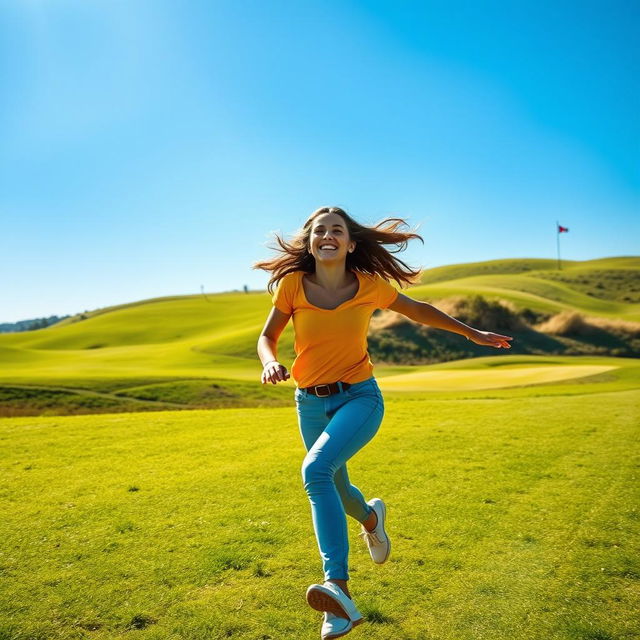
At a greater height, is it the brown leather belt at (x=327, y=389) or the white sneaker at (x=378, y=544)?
the brown leather belt at (x=327, y=389)

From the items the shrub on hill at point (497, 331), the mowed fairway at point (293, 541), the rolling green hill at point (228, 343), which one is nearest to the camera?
the mowed fairway at point (293, 541)

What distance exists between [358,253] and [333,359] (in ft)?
4.91

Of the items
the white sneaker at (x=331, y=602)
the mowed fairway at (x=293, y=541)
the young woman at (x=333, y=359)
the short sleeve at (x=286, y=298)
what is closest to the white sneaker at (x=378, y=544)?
the young woman at (x=333, y=359)

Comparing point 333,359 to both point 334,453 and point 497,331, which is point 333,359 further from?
point 497,331

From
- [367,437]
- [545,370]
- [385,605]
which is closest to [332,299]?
[367,437]

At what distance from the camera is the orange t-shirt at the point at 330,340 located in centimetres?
471

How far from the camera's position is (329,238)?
Result: 504 cm

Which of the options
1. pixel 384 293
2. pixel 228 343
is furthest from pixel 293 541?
pixel 228 343

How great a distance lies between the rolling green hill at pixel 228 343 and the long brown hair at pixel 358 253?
24613mm

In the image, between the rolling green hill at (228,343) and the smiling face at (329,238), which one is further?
the rolling green hill at (228,343)

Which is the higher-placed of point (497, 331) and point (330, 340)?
point (330, 340)

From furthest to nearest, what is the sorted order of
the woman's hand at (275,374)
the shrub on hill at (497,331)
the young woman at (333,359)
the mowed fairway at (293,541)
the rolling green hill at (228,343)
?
the shrub on hill at (497,331) < the rolling green hill at (228,343) < the woman's hand at (275,374) < the young woman at (333,359) < the mowed fairway at (293,541)

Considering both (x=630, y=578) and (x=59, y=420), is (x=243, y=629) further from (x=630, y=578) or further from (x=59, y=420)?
(x=59, y=420)

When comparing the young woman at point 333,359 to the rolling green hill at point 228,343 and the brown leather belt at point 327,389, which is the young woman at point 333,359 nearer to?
the brown leather belt at point 327,389
